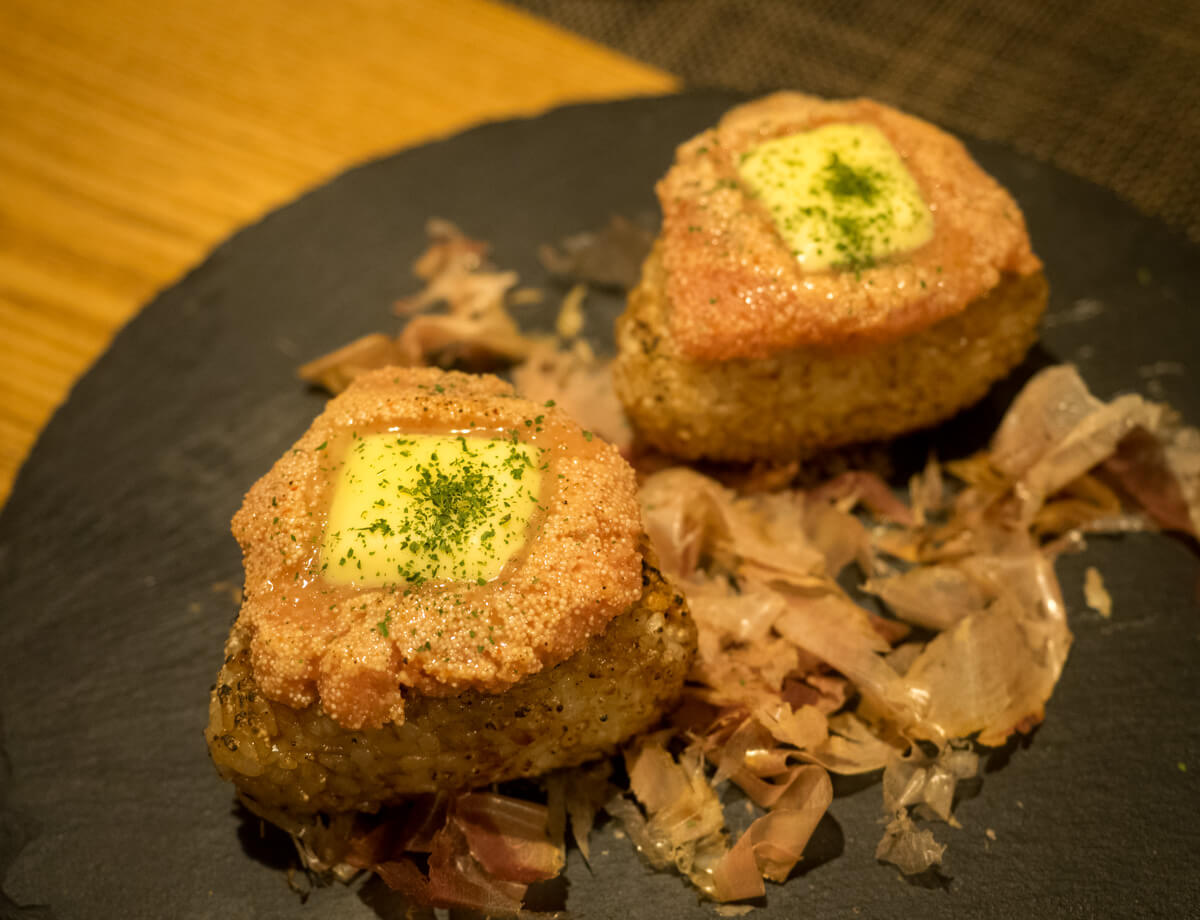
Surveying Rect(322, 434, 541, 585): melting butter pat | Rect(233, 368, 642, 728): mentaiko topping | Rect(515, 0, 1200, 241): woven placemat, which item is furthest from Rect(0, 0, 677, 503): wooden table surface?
Rect(322, 434, 541, 585): melting butter pat

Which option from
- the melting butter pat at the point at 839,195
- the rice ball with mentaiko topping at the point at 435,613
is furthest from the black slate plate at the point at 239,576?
the melting butter pat at the point at 839,195

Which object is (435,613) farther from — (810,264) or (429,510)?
(810,264)

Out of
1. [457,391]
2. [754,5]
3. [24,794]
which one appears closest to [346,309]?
[457,391]

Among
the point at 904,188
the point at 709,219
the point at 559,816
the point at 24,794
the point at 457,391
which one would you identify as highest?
the point at 904,188

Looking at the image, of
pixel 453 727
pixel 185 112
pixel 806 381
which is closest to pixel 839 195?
pixel 806 381

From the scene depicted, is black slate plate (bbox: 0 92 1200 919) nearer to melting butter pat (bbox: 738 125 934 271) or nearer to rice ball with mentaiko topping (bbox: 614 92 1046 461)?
rice ball with mentaiko topping (bbox: 614 92 1046 461)

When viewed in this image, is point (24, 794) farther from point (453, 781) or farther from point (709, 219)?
point (709, 219)

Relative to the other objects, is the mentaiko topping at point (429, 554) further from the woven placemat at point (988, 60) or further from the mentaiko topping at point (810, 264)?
the woven placemat at point (988, 60)
